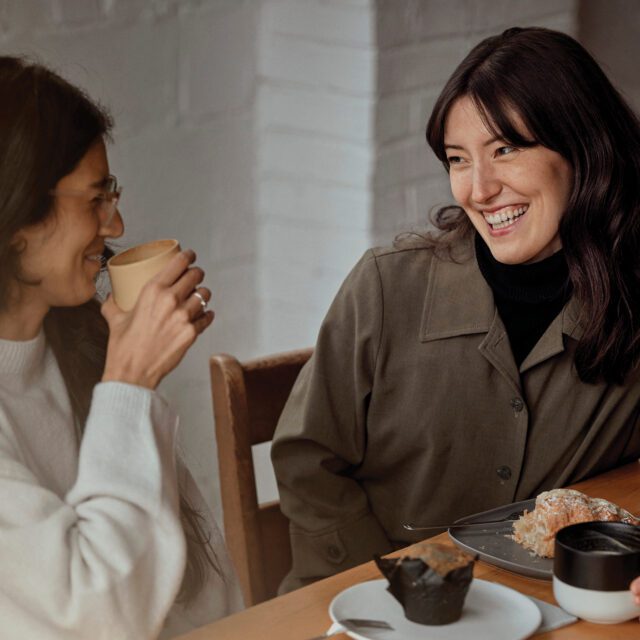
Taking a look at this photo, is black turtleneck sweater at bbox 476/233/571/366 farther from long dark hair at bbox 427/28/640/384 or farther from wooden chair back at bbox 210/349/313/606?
wooden chair back at bbox 210/349/313/606

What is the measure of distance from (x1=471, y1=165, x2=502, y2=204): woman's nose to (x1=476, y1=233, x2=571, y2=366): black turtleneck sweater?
117mm

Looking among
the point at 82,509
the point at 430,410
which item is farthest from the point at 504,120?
the point at 82,509

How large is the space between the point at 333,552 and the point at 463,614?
0.45 m

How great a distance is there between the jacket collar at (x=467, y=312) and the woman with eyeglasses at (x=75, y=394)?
596mm

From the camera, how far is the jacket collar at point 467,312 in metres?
1.25

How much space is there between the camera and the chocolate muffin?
804 mm

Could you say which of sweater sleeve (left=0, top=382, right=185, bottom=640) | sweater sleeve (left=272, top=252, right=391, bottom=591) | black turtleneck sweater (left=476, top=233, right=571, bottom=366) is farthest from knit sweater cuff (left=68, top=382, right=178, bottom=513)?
black turtleneck sweater (left=476, top=233, right=571, bottom=366)

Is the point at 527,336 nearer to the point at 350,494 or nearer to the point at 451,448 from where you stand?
the point at 451,448

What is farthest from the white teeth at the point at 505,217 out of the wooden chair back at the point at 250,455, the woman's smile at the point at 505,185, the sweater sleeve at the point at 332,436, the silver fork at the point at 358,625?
the silver fork at the point at 358,625

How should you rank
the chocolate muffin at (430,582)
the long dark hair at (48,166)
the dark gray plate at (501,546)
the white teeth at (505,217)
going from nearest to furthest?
the long dark hair at (48,166) < the chocolate muffin at (430,582) < the dark gray plate at (501,546) < the white teeth at (505,217)

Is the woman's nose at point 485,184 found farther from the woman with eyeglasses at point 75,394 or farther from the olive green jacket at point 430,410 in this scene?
the woman with eyeglasses at point 75,394

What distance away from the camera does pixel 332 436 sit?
1.27 meters

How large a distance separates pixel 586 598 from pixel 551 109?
576 mm

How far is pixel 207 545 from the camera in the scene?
844 millimetres
